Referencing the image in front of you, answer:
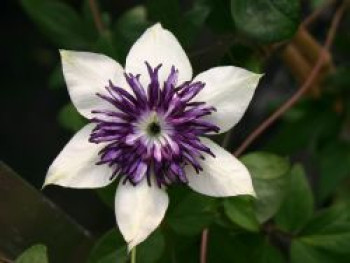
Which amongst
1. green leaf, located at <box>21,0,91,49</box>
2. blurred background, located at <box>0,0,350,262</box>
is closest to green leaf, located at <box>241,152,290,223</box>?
blurred background, located at <box>0,0,350,262</box>

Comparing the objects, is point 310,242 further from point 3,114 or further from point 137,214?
point 3,114

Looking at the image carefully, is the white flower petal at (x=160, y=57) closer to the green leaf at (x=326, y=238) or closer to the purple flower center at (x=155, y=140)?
the purple flower center at (x=155, y=140)

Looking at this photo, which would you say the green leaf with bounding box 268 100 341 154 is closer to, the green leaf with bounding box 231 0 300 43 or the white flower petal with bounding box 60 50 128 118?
the green leaf with bounding box 231 0 300 43

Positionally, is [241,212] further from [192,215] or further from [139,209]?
[139,209]

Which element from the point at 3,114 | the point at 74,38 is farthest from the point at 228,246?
the point at 3,114

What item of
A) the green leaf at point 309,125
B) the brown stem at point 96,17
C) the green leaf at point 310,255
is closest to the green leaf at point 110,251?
the green leaf at point 310,255

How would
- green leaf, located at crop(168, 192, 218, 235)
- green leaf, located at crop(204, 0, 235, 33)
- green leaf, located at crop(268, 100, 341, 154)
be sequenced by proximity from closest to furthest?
green leaf, located at crop(168, 192, 218, 235)
green leaf, located at crop(204, 0, 235, 33)
green leaf, located at crop(268, 100, 341, 154)
